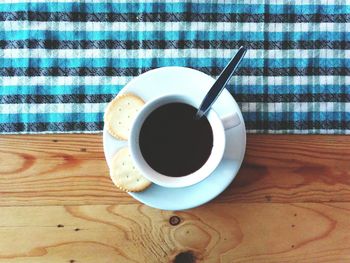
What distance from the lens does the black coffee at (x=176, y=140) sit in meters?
0.53

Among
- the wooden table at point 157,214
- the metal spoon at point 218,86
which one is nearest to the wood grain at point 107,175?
the wooden table at point 157,214

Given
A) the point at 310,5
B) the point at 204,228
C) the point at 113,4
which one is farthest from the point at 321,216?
A: the point at 113,4

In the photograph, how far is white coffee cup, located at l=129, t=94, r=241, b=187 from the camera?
0.51 m

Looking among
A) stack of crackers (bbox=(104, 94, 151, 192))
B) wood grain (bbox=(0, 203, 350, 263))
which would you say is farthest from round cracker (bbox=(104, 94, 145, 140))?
wood grain (bbox=(0, 203, 350, 263))

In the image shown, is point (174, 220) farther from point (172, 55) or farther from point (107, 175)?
point (172, 55)

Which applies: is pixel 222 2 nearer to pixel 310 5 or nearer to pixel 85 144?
pixel 310 5

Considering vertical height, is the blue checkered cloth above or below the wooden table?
above

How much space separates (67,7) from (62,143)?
0.16 m

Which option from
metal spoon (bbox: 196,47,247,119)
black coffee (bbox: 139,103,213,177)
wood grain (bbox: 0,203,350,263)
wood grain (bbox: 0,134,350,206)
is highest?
metal spoon (bbox: 196,47,247,119)

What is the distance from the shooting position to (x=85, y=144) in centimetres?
60

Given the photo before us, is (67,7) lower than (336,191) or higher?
higher

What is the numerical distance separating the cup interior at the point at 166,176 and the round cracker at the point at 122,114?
1.1 inches

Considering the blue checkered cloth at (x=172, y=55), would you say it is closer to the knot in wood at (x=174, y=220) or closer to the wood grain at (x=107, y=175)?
the wood grain at (x=107, y=175)

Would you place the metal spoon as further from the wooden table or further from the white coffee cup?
the wooden table
